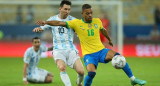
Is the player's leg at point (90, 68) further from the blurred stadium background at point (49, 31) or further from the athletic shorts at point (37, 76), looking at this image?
the blurred stadium background at point (49, 31)

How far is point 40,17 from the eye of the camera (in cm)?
1973

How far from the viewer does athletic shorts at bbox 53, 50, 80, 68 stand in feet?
26.0

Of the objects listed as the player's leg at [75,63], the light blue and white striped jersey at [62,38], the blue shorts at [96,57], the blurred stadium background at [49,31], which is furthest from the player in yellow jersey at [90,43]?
the blurred stadium background at [49,31]

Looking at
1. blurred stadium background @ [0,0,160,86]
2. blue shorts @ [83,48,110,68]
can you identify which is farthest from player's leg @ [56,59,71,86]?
blurred stadium background @ [0,0,160,86]

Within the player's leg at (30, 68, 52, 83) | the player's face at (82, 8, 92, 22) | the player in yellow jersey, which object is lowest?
the player's leg at (30, 68, 52, 83)

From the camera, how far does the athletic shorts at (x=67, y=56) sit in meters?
7.92

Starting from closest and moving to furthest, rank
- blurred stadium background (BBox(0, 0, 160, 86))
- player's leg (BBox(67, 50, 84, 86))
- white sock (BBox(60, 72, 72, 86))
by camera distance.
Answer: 1. white sock (BBox(60, 72, 72, 86))
2. player's leg (BBox(67, 50, 84, 86))
3. blurred stadium background (BBox(0, 0, 160, 86))

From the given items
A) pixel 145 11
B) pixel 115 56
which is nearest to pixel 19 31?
pixel 145 11

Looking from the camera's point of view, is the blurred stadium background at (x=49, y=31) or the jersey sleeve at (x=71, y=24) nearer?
the jersey sleeve at (x=71, y=24)

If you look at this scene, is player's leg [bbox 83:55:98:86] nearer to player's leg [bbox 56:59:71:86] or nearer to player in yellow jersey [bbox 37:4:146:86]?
player in yellow jersey [bbox 37:4:146:86]

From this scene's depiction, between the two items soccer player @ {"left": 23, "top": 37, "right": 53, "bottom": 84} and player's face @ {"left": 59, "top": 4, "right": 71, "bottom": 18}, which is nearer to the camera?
player's face @ {"left": 59, "top": 4, "right": 71, "bottom": 18}

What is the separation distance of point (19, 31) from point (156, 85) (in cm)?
1165

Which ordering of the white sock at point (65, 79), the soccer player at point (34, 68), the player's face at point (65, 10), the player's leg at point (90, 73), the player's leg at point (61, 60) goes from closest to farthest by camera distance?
the player's leg at point (90, 73) → the white sock at point (65, 79) → the player's leg at point (61, 60) → the player's face at point (65, 10) → the soccer player at point (34, 68)

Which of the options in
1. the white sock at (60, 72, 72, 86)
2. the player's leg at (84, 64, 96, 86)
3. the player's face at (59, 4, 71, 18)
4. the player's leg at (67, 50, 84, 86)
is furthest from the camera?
the player's face at (59, 4, 71, 18)
